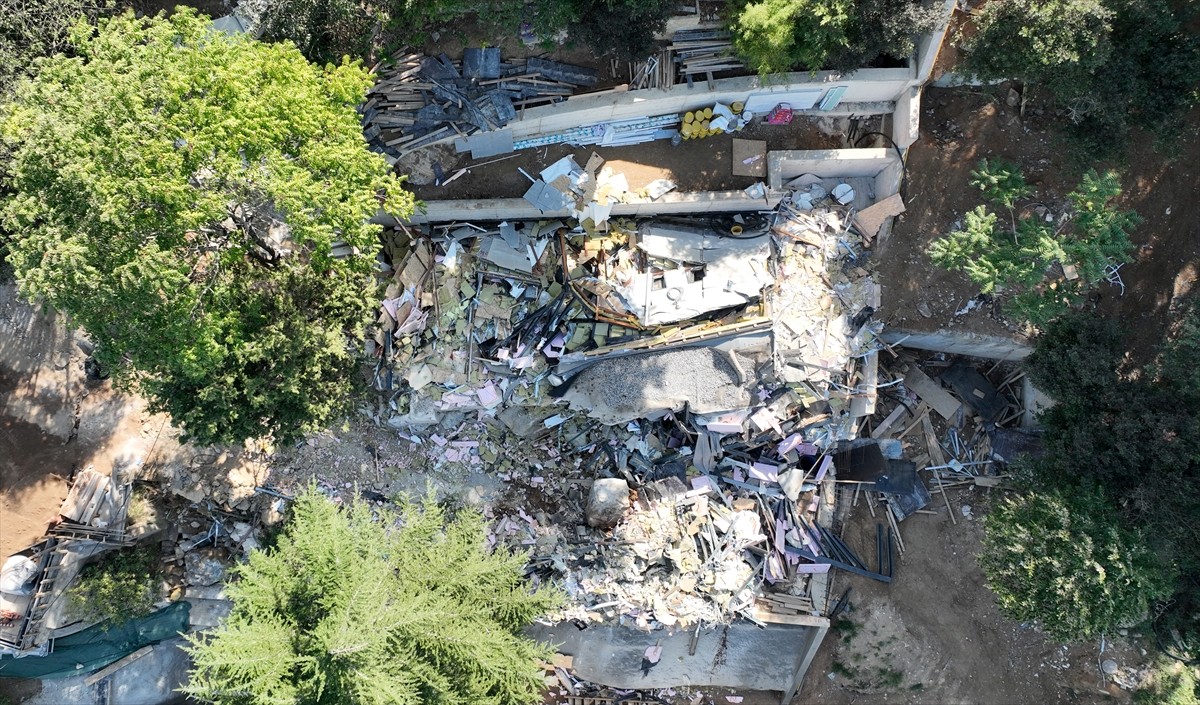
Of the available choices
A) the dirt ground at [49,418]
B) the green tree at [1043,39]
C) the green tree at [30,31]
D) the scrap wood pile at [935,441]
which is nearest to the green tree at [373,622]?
the dirt ground at [49,418]

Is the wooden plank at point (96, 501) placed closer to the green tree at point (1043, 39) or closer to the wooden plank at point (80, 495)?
the wooden plank at point (80, 495)

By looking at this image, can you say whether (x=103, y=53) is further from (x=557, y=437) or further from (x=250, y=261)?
(x=557, y=437)

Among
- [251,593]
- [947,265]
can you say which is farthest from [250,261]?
[947,265]

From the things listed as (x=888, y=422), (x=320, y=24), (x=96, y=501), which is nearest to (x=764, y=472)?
(x=888, y=422)

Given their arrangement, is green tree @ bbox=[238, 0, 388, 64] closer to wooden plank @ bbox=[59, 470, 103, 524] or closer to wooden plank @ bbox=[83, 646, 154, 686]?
wooden plank @ bbox=[59, 470, 103, 524]

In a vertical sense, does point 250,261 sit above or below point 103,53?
below

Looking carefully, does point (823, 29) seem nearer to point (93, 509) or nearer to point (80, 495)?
point (93, 509)

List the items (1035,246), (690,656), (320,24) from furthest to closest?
1. (690,656)
2. (1035,246)
3. (320,24)
